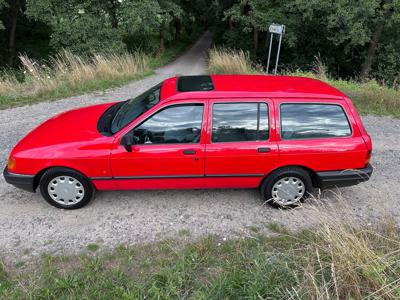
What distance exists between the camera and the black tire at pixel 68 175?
12.8 ft

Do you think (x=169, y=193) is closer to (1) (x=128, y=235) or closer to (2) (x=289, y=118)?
(1) (x=128, y=235)

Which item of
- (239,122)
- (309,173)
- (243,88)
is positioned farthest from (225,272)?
(243,88)

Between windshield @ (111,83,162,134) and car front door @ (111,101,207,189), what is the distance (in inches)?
8.2

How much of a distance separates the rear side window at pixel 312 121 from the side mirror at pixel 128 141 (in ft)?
6.10

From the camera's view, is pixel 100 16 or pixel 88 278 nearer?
pixel 88 278

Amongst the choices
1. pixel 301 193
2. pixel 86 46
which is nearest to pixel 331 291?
pixel 301 193

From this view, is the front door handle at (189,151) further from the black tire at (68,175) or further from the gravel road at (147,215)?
the black tire at (68,175)

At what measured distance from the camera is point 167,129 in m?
3.85

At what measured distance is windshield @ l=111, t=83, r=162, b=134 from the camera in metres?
3.95

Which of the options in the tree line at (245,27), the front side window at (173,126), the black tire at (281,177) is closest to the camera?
the front side window at (173,126)

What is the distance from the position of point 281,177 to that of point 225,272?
1.56m

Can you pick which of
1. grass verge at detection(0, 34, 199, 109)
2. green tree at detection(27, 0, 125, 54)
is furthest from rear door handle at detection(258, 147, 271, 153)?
green tree at detection(27, 0, 125, 54)

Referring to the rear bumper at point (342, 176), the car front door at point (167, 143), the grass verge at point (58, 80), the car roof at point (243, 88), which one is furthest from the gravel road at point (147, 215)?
the grass verge at point (58, 80)

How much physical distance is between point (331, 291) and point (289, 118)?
202 cm
